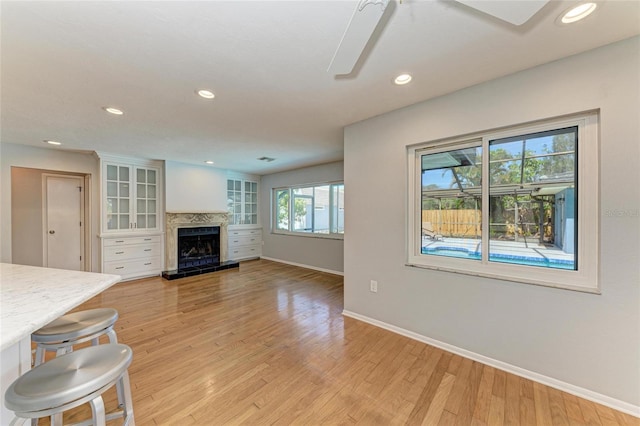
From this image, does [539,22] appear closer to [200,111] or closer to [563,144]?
[563,144]

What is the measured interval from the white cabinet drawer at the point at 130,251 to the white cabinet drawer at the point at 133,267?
9 cm

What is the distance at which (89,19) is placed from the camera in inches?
54.1

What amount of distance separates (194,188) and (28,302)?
4718mm

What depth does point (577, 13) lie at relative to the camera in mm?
1377

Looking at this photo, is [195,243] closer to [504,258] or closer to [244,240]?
[244,240]

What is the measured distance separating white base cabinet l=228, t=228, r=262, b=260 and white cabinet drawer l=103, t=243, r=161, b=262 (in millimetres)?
1639

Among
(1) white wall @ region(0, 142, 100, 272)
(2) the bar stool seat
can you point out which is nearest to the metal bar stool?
(2) the bar stool seat

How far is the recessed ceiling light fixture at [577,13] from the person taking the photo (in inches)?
52.2

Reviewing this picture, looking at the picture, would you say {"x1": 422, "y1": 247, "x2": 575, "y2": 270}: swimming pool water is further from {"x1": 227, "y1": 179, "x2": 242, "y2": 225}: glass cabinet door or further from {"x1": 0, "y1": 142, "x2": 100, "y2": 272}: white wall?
{"x1": 0, "y1": 142, "x2": 100, "y2": 272}: white wall

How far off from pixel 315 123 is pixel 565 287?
2.74 m

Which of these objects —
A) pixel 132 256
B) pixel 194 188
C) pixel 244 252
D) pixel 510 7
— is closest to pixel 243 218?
pixel 244 252

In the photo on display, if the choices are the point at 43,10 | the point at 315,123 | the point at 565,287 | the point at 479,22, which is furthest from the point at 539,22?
the point at 43,10

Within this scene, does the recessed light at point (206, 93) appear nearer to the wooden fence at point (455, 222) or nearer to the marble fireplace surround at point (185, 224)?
the wooden fence at point (455, 222)

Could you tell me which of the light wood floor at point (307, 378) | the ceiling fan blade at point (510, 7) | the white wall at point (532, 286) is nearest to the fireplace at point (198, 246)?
the light wood floor at point (307, 378)
